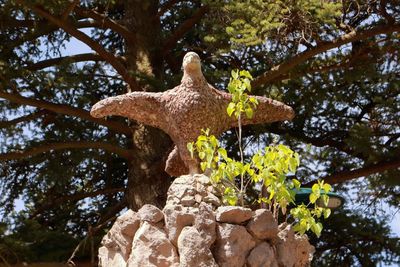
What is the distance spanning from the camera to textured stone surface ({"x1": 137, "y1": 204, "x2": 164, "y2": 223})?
5.53m

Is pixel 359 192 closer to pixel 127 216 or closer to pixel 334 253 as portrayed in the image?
pixel 334 253

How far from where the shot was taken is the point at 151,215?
18.2 feet

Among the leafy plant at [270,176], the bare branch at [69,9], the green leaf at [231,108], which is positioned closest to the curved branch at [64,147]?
the bare branch at [69,9]

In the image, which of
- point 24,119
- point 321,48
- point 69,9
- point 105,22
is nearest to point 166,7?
point 105,22

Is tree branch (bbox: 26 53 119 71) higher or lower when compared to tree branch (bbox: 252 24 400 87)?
higher

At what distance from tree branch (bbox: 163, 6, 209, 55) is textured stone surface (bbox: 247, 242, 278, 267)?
19.4 ft

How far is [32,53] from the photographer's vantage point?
11.7 meters

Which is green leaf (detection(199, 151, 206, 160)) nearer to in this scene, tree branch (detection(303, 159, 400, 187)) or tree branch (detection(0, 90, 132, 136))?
tree branch (detection(0, 90, 132, 136))

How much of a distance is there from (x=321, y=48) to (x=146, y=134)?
8.23 feet

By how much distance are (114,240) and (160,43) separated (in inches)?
237

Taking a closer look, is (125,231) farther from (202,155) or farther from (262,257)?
(262,257)

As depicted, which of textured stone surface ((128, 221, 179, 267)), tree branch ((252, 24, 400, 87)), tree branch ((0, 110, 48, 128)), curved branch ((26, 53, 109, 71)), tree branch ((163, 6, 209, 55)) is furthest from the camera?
tree branch ((163, 6, 209, 55))

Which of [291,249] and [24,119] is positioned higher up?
[24,119]

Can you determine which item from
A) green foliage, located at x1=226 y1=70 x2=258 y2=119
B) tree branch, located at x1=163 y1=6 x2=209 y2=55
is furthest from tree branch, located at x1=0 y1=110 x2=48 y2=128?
green foliage, located at x1=226 y1=70 x2=258 y2=119
